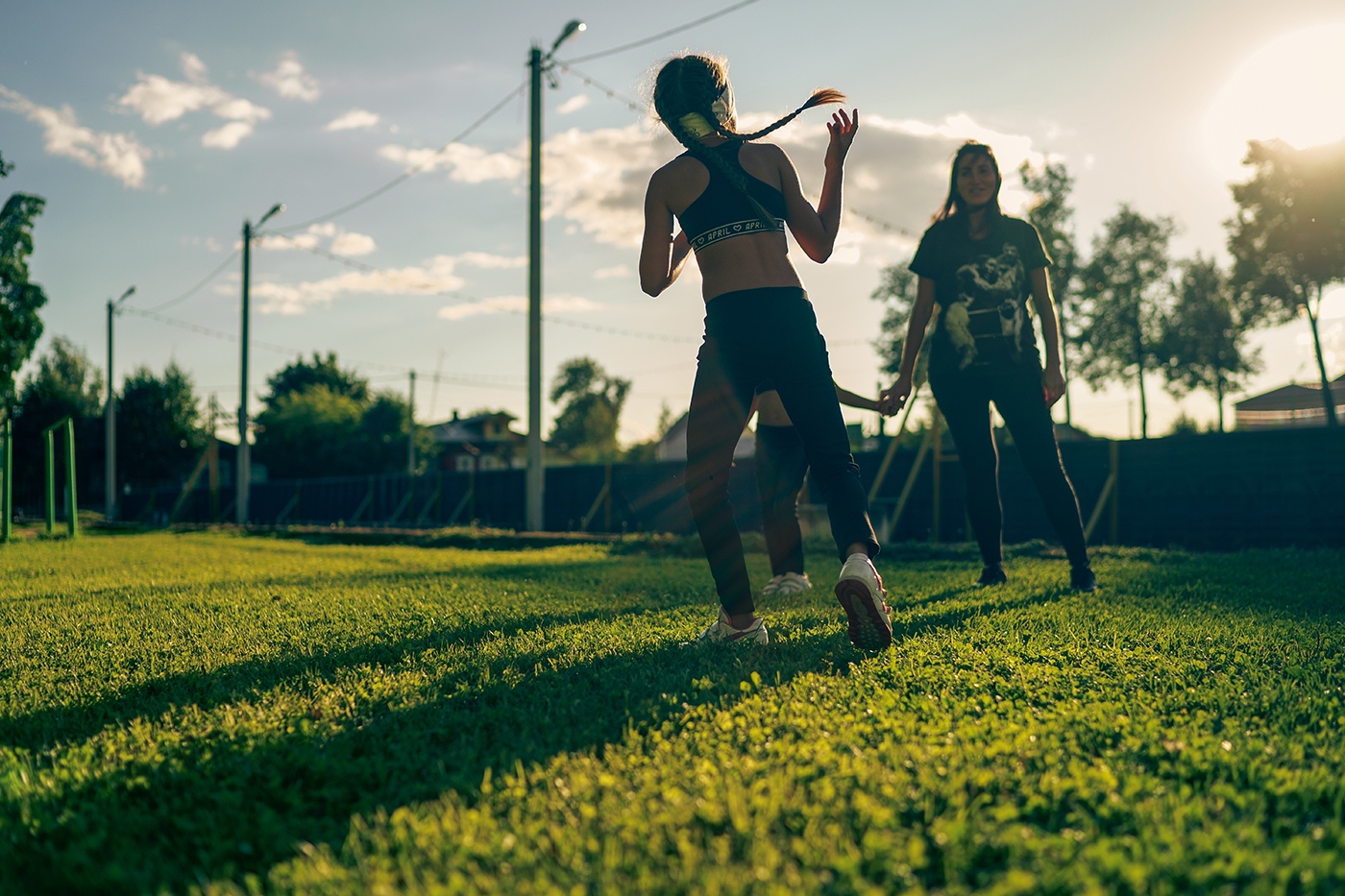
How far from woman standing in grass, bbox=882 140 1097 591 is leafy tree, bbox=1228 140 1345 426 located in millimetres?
30941

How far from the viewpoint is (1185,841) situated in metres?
1.27

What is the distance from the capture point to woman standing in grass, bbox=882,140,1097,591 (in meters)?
4.68

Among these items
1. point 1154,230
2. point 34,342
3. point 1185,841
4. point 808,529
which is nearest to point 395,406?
point 34,342

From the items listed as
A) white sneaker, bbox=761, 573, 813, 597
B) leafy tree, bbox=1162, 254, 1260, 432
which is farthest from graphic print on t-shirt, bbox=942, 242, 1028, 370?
leafy tree, bbox=1162, 254, 1260, 432

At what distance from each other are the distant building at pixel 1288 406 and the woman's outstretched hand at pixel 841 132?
3586 cm

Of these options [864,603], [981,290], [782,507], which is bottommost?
[864,603]

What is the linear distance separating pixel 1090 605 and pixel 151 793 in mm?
3423

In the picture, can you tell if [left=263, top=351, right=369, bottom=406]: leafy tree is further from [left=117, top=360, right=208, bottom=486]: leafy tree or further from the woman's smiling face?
the woman's smiling face

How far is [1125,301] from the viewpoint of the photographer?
4034 centimetres

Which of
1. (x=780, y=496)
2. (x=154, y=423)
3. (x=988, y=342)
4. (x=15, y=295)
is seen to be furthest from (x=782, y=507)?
(x=154, y=423)

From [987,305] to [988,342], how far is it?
0.65ft

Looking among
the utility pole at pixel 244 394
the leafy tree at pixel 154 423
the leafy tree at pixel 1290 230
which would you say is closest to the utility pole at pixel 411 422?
the leafy tree at pixel 154 423

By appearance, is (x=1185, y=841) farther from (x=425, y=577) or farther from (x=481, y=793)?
(x=425, y=577)

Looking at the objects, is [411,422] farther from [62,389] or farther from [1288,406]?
[1288,406]
